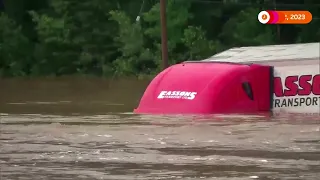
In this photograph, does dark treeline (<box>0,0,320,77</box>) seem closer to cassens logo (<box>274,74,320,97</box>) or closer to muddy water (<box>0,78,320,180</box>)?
cassens logo (<box>274,74,320,97</box>)

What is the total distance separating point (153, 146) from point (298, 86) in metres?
7.62

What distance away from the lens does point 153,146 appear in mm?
11820

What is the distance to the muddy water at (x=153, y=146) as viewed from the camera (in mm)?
9273

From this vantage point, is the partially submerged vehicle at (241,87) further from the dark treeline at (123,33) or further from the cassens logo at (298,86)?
the dark treeline at (123,33)

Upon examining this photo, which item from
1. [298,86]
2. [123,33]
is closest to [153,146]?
[298,86]

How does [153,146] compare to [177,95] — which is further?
[177,95]

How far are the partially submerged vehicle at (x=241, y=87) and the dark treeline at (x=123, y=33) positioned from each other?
912 inches

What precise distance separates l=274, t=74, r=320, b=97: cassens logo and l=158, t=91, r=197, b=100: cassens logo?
1.83 metres

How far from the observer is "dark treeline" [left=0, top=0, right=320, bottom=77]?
43.6 m

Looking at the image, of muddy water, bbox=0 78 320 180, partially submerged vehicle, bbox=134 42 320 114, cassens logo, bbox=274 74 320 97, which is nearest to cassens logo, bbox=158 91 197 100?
partially submerged vehicle, bbox=134 42 320 114

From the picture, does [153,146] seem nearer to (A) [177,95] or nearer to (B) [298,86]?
(A) [177,95]

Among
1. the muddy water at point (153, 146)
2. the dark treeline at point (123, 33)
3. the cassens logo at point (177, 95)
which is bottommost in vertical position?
the dark treeline at point (123, 33)

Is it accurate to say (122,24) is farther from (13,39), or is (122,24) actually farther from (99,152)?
(99,152)

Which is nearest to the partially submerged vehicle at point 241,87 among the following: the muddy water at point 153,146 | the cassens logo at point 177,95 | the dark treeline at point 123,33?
the cassens logo at point 177,95
